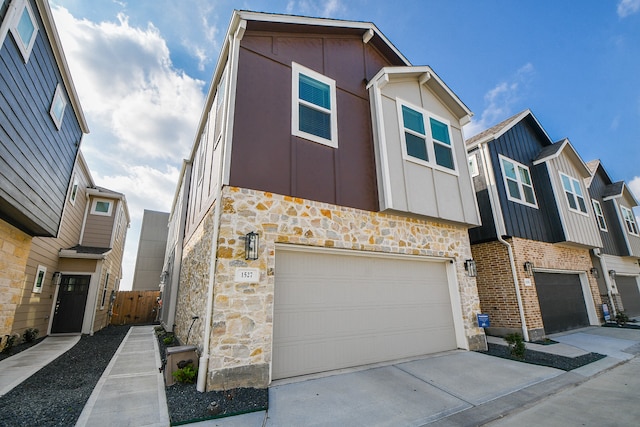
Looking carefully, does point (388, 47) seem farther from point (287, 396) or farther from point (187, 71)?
point (287, 396)

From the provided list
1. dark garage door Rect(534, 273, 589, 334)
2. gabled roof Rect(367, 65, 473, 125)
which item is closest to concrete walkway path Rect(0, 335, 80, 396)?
gabled roof Rect(367, 65, 473, 125)

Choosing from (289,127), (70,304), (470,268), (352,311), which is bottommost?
(352,311)

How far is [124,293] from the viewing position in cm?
1642

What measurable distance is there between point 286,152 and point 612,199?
62.3ft

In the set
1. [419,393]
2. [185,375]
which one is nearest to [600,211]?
[419,393]

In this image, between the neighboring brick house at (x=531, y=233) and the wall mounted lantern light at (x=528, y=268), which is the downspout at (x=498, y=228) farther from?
the wall mounted lantern light at (x=528, y=268)

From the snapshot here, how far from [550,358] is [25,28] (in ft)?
43.1

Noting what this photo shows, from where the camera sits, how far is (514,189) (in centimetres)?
1010

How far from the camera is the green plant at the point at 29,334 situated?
8.57 metres

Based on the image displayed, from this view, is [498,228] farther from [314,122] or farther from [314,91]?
[314,91]

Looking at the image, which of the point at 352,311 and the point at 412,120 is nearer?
the point at 352,311

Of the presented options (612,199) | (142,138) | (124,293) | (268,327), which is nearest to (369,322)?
(268,327)

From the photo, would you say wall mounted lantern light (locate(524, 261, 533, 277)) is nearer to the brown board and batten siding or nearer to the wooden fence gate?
the brown board and batten siding

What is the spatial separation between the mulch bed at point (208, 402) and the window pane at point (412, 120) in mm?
6939
